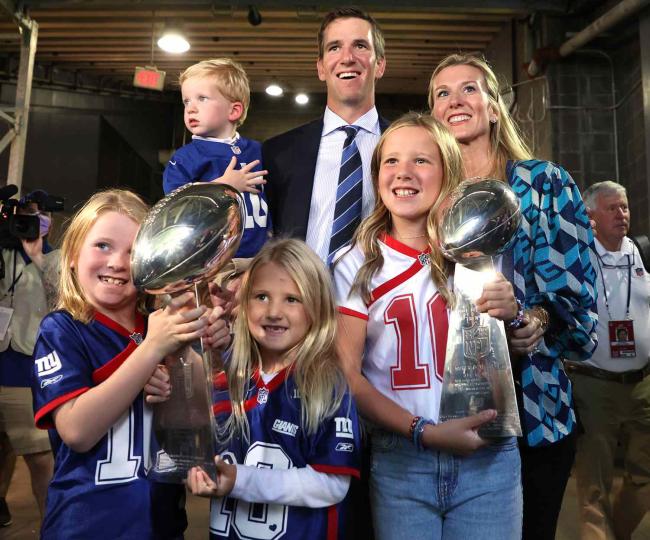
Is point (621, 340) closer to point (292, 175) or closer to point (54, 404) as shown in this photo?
point (292, 175)

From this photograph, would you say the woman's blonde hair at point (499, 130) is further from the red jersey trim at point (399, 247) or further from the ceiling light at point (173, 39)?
the ceiling light at point (173, 39)

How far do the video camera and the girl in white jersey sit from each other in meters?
1.90

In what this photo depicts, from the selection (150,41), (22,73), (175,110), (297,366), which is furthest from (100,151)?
(297,366)

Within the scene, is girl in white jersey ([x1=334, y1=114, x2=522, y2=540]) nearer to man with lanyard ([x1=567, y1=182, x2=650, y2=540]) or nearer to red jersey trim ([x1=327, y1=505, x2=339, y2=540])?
red jersey trim ([x1=327, y1=505, x2=339, y2=540])

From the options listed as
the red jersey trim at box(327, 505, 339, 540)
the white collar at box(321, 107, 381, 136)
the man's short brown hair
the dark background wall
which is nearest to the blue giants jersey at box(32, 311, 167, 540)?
the red jersey trim at box(327, 505, 339, 540)

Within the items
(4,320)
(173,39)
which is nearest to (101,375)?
(4,320)

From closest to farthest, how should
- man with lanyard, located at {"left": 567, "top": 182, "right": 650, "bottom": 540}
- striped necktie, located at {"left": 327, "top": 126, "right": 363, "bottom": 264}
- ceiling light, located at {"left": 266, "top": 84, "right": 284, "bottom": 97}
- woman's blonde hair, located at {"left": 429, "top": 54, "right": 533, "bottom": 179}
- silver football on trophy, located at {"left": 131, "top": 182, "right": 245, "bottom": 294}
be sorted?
silver football on trophy, located at {"left": 131, "top": 182, "right": 245, "bottom": 294} < woman's blonde hair, located at {"left": 429, "top": 54, "right": 533, "bottom": 179} < striped necktie, located at {"left": 327, "top": 126, "right": 363, "bottom": 264} < man with lanyard, located at {"left": 567, "top": 182, "right": 650, "bottom": 540} < ceiling light, located at {"left": 266, "top": 84, "right": 284, "bottom": 97}

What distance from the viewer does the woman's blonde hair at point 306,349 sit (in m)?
1.13

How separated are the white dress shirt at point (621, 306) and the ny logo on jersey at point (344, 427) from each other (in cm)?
178

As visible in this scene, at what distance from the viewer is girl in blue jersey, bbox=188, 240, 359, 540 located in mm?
1088

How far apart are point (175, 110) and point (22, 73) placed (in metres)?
3.70

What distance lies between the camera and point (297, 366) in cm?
116

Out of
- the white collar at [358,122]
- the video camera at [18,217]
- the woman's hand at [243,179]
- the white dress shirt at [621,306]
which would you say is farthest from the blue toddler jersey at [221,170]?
the white dress shirt at [621,306]

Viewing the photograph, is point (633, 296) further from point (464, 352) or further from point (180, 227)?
point (180, 227)
